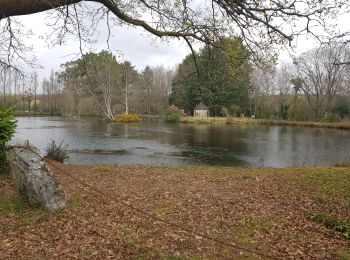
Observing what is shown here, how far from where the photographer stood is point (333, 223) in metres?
6.39

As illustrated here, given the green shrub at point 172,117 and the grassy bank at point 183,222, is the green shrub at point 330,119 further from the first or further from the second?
the grassy bank at point 183,222

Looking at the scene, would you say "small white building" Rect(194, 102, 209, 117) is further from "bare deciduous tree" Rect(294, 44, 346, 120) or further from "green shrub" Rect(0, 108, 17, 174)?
"green shrub" Rect(0, 108, 17, 174)

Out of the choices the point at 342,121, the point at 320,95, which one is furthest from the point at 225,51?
the point at 320,95

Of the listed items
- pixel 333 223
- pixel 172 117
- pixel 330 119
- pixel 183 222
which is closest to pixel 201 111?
pixel 172 117

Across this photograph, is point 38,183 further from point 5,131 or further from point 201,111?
point 201,111

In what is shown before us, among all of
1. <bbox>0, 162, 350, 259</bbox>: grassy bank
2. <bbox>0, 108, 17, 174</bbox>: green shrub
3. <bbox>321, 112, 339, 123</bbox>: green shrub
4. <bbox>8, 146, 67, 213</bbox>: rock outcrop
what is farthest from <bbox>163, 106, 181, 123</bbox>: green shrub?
<bbox>8, 146, 67, 213</bbox>: rock outcrop

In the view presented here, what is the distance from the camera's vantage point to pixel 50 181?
22.1 feet

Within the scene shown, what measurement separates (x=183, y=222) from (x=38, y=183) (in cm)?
275

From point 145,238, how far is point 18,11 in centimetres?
554

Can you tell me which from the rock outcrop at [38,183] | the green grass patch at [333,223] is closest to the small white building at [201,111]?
the green grass patch at [333,223]

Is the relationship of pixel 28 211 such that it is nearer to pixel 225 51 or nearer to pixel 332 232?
pixel 332 232

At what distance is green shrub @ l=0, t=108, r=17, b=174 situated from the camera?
9.31 meters

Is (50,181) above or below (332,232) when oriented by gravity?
above

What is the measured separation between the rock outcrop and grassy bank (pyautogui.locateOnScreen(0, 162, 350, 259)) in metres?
0.20
